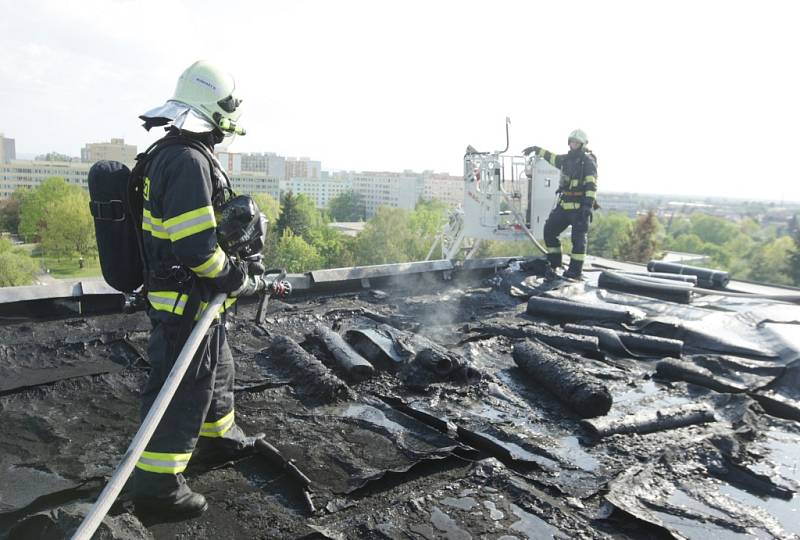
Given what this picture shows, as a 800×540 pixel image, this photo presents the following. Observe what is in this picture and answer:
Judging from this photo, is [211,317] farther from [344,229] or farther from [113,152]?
[113,152]

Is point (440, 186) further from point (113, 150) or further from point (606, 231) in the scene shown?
point (113, 150)

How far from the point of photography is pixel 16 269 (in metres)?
48.3

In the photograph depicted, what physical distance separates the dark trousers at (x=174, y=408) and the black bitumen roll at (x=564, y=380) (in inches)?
96.3

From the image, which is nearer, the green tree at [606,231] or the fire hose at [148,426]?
the fire hose at [148,426]

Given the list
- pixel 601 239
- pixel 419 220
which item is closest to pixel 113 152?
pixel 419 220

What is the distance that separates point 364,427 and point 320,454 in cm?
41

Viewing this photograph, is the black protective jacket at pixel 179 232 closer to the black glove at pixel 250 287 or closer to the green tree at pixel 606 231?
the black glove at pixel 250 287

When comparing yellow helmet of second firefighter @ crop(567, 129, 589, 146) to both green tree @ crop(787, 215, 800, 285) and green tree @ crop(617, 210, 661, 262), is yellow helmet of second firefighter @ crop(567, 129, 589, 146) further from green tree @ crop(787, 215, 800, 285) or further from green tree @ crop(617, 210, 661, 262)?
green tree @ crop(787, 215, 800, 285)

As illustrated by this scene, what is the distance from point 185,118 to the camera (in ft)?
8.99

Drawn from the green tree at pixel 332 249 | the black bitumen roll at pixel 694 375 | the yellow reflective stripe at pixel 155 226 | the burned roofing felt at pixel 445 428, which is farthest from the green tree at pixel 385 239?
the yellow reflective stripe at pixel 155 226

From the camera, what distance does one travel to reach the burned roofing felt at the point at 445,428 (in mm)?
2590

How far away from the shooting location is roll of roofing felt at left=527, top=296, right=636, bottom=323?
239 inches

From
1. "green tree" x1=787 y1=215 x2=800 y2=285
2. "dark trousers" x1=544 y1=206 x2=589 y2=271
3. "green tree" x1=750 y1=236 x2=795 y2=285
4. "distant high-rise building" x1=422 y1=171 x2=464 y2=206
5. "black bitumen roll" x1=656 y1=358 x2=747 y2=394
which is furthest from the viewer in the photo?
"distant high-rise building" x1=422 y1=171 x2=464 y2=206

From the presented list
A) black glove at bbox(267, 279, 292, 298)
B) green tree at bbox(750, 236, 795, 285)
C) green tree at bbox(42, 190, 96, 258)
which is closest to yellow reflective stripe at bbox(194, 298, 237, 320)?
black glove at bbox(267, 279, 292, 298)
